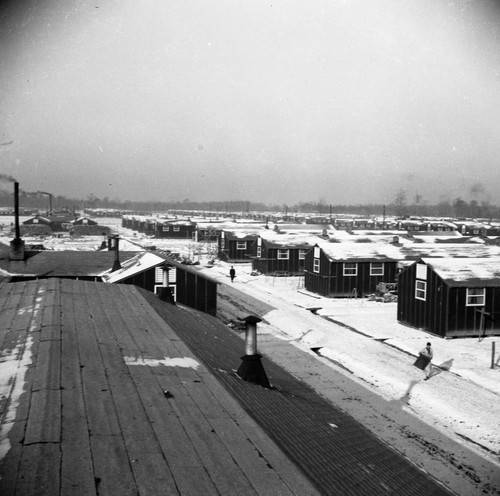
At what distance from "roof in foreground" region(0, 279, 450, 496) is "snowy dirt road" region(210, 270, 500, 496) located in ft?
12.3

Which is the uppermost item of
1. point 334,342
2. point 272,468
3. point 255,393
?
point 272,468

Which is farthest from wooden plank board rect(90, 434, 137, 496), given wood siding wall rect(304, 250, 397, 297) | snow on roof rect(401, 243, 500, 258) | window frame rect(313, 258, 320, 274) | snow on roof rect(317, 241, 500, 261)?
window frame rect(313, 258, 320, 274)

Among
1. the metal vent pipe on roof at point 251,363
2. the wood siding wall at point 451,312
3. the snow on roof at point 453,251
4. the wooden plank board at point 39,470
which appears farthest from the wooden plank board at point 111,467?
the snow on roof at point 453,251

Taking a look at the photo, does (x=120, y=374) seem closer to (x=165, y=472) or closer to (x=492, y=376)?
(x=165, y=472)

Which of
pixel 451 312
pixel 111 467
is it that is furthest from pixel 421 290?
pixel 111 467

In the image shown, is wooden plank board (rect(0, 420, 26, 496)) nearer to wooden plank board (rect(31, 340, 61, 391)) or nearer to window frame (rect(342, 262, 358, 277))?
wooden plank board (rect(31, 340, 61, 391))

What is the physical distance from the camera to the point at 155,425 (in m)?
6.87

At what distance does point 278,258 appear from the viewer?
54.6 m

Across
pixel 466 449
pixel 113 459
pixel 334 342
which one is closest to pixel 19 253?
pixel 334 342

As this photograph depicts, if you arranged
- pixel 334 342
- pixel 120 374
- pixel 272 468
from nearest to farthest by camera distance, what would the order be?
pixel 272 468 < pixel 120 374 < pixel 334 342

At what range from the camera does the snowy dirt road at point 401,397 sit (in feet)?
42.6

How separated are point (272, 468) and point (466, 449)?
9830mm

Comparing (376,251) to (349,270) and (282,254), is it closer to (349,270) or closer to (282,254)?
(349,270)

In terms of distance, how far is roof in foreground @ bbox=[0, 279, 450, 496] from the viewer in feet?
17.9
